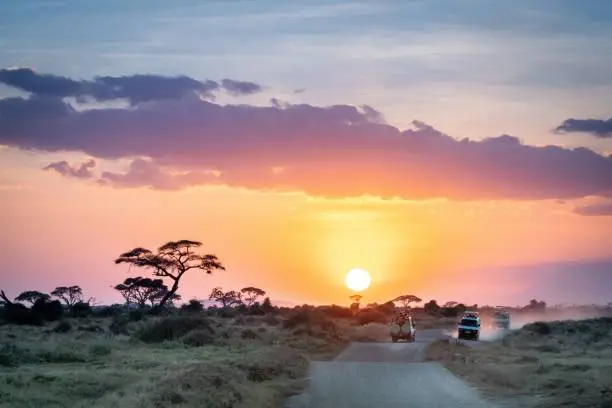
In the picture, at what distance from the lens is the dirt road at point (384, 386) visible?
26.8m

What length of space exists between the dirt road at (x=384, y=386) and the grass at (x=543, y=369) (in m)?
1.17

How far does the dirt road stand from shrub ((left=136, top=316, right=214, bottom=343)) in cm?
1390

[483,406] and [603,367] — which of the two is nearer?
[483,406]

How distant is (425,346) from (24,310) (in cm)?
4010

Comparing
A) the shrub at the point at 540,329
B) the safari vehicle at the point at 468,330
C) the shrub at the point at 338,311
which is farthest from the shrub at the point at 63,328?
the shrub at the point at 338,311

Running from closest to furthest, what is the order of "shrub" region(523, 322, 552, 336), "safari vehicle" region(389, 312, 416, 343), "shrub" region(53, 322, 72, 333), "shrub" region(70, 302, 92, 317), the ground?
the ground < "shrub" region(53, 322, 72, 333) < "safari vehicle" region(389, 312, 416, 343) < "shrub" region(523, 322, 552, 336) < "shrub" region(70, 302, 92, 317)

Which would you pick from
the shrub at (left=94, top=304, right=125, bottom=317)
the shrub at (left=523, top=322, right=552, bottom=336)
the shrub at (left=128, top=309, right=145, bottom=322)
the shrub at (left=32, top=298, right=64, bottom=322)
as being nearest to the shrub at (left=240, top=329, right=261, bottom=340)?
the shrub at (left=128, top=309, right=145, bottom=322)

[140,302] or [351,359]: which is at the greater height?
[140,302]

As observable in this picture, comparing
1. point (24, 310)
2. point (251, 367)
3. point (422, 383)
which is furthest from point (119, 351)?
point (24, 310)

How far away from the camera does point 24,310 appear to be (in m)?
81.9

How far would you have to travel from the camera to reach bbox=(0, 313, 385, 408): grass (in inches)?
977

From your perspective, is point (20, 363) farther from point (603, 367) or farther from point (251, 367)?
point (603, 367)

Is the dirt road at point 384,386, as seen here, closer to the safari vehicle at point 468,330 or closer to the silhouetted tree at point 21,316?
the safari vehicle at point 468,330

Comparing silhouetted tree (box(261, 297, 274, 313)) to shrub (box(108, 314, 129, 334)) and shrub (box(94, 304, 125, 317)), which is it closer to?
shrub (box(94, 304, 125, 317))
